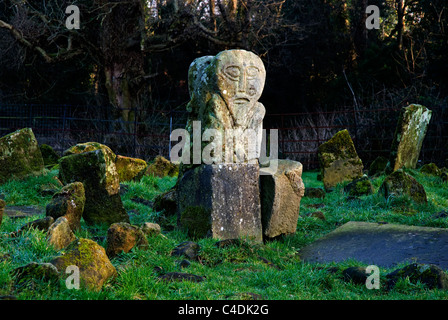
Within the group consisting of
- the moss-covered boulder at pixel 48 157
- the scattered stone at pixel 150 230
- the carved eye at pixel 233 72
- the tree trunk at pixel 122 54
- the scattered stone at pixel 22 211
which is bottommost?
the scattered stone at pixel 22 211

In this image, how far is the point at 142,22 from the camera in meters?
15.2

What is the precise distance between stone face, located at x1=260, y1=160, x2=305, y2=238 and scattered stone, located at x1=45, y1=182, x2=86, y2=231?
2.31 metres

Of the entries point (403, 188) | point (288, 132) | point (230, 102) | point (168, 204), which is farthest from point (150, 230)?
point (288, 132)

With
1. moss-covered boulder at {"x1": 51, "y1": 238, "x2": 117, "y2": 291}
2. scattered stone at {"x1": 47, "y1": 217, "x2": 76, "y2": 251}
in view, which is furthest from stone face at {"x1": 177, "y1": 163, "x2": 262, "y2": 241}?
moss-covered boulder at {"x1": 51, "y1": 238, "x2": 117, "y2": 291}

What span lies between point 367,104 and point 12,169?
12517 mm

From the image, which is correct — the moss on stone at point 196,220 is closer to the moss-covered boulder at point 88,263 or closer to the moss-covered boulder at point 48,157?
the moss-covered boulder at point 88,263

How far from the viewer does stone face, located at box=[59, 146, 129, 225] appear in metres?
6.34

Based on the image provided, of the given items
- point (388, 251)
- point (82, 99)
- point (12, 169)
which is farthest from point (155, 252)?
point (82, 99)

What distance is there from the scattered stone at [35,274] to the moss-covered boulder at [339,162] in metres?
7.25

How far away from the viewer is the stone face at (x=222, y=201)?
5676 mm

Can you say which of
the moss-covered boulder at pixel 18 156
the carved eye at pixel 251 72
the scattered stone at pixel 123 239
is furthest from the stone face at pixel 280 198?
the moss-covered boulder at pixel 18 156

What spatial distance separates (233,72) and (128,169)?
458cm

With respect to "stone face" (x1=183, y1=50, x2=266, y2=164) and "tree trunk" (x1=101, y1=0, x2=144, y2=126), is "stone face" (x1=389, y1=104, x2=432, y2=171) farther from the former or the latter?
"tree trunk" (x1=101, y1=0, x2=144, y2=126)

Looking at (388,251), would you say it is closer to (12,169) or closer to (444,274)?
(444,274)
